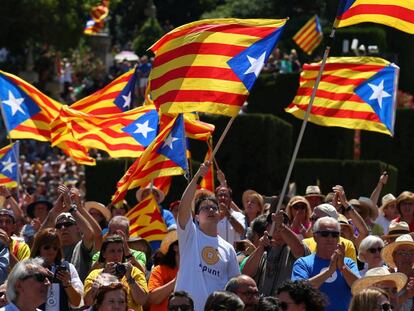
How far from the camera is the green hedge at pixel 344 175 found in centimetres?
3036

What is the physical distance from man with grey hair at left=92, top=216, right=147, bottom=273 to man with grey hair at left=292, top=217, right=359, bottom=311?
152 centimetres

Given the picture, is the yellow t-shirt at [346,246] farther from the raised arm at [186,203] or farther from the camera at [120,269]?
the camera at [120,269]

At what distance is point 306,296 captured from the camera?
11.3m

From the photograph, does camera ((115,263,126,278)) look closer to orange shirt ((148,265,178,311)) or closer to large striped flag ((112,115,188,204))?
orange shirt ((148,265,178,311))

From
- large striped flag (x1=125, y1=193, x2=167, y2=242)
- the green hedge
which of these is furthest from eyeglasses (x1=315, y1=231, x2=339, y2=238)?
the green hedge

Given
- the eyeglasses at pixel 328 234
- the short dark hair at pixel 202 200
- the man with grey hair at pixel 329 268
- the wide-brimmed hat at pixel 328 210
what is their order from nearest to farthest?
the man with grey hair at pixel 329 268, the eyeglasses at pixel 328 234, the short dark hair at pixel 202 200, the wide-brimmed hat at pixel 328 210

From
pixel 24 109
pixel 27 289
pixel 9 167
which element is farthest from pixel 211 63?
pixel 24 109

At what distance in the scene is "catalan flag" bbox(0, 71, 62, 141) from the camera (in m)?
20.8

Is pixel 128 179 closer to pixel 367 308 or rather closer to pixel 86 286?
pixel 86 286

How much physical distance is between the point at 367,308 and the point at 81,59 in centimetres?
4656

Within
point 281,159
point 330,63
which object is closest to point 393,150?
point 281,159

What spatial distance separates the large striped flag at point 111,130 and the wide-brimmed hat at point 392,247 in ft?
20.9

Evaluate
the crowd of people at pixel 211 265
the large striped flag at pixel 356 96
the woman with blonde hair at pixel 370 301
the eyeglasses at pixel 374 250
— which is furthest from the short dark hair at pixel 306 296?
the large striped flag at pixel 356 96

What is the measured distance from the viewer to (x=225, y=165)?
31.7 m
